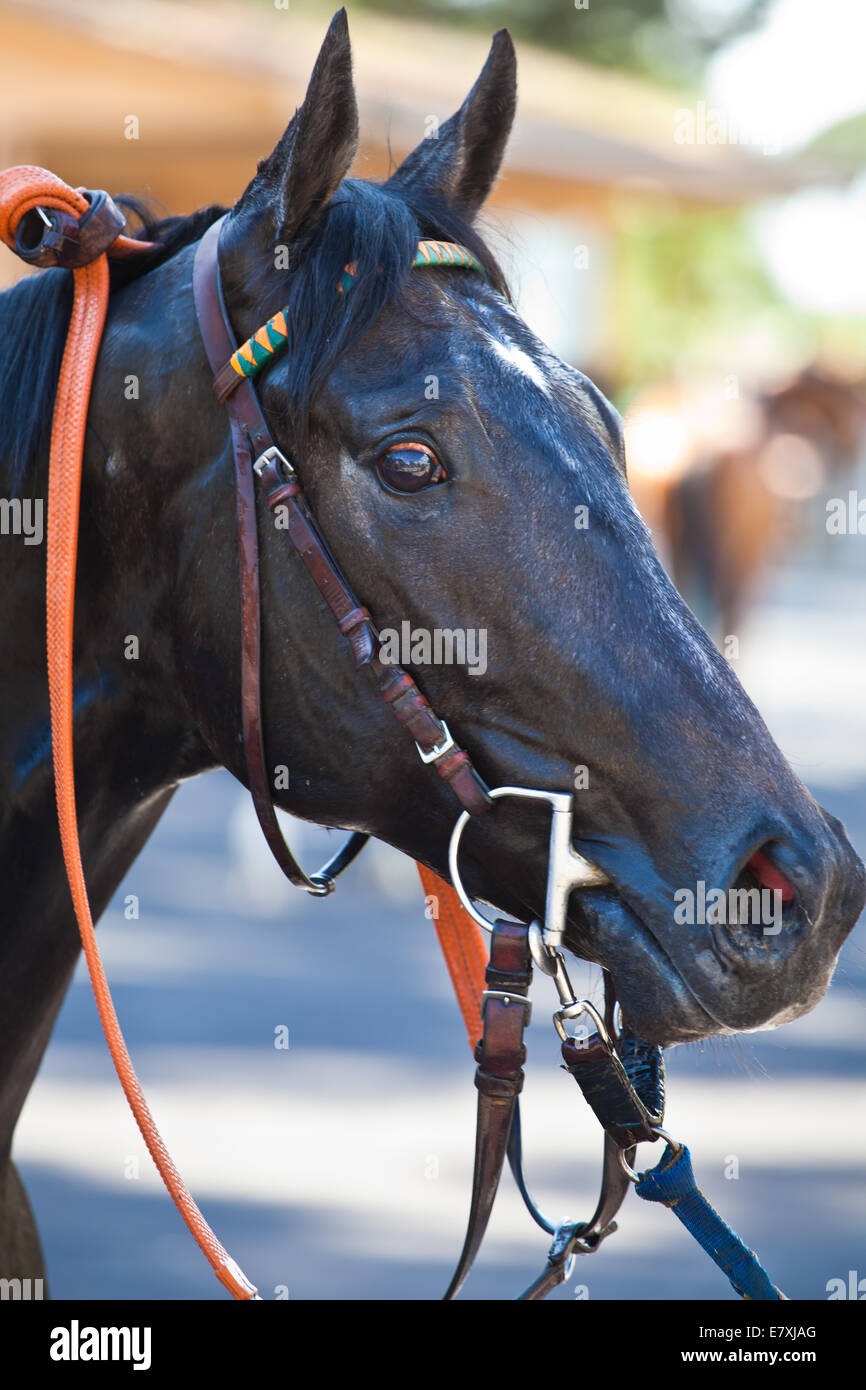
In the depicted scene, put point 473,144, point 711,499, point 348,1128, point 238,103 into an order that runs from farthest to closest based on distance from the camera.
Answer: point 711,499
point 238,103
point 348,1128
point 473,144

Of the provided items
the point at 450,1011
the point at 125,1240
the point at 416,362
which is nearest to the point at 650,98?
the point at 450,1011

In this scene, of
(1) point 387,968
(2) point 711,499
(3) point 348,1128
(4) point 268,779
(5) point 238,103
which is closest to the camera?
(4) point 268,779

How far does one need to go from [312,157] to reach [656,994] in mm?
1052

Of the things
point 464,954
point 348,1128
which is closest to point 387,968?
point 348,1128

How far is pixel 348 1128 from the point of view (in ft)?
16.9

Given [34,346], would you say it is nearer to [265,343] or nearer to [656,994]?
[265,343]

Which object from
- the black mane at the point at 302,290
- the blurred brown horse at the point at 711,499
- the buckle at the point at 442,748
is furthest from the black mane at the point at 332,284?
the blurred brown horse at the point at 711,499

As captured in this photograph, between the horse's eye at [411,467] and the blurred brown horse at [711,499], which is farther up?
the blurred brown horse at [711,499]

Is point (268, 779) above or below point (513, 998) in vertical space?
above

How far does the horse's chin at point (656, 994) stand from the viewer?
A: 1548 millimetres

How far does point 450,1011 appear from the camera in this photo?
653cm

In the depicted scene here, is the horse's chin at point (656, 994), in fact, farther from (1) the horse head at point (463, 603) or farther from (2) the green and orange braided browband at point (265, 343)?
(2) the green and orange braided browband at point (265, 343)

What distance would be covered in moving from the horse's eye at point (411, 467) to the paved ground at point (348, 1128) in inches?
66.9
